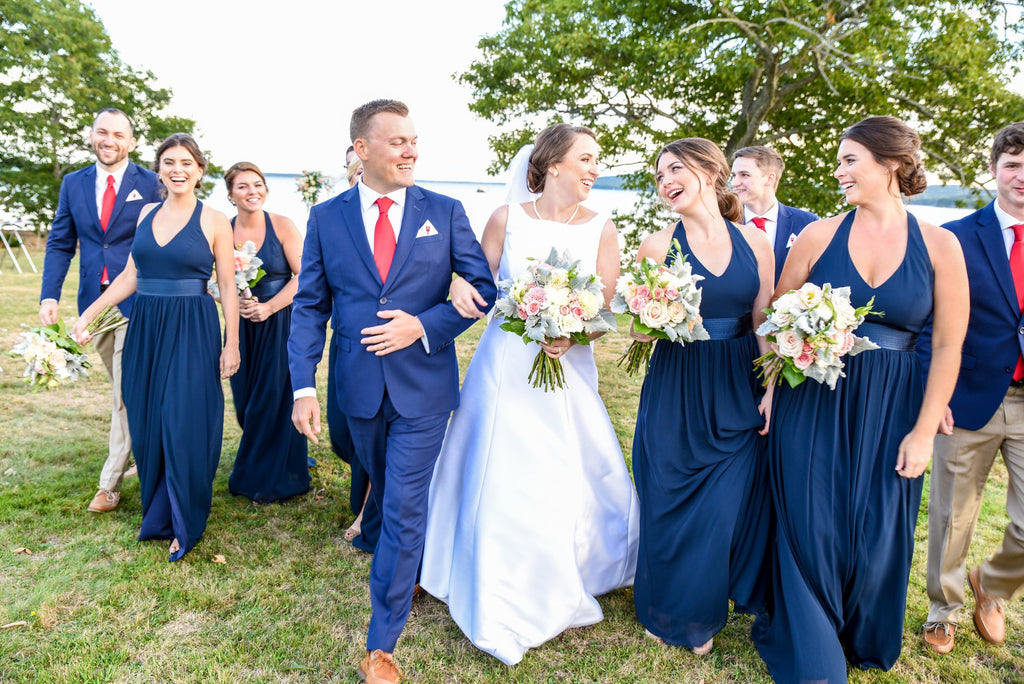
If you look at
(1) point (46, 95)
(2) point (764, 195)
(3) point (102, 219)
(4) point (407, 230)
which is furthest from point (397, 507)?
(1) point (46, 95)

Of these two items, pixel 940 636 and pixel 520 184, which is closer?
pixel 940 636

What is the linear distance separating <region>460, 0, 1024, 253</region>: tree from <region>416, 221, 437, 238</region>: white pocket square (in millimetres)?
11511

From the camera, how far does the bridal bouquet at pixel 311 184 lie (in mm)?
9594

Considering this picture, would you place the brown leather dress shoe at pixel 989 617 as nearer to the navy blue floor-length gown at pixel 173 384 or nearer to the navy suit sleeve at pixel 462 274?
the navy suit sleeve at pixel 462 274

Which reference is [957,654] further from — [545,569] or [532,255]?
[532,255]

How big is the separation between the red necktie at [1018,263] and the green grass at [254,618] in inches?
73.1

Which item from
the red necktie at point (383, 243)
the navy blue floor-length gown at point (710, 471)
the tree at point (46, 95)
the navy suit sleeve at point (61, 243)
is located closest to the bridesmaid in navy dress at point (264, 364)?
the navy suit sleeve at point (61, 243)

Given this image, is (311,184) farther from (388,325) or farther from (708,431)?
(708,431)

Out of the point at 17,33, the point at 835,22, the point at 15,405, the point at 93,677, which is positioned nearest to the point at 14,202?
the point at 17,33

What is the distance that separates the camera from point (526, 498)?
13.2 feet

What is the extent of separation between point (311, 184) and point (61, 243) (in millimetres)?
4078

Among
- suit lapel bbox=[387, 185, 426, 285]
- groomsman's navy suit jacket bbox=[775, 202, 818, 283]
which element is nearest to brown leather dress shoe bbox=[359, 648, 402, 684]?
suit lapel bbox=[387, 185, 426, 285]

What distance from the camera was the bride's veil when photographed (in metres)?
4.52

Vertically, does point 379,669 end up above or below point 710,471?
below
